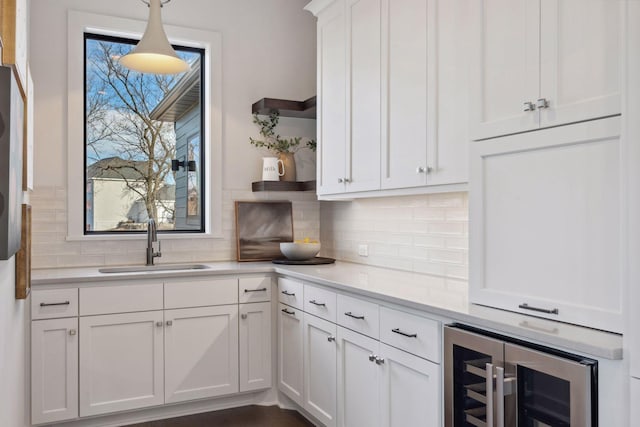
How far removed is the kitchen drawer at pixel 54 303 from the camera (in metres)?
3.04

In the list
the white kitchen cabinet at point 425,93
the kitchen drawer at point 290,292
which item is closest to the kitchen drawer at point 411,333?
the white kitchen cabinet at point 425,93

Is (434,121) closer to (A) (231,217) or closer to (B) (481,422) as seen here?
(B) (481,422)

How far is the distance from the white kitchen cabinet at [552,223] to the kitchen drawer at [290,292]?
1404mm

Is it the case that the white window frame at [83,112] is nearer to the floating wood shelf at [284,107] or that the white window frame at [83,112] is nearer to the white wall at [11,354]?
the floating wood shelf at [284,107]

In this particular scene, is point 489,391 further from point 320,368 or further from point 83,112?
point 83,112

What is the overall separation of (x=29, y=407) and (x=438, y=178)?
2.46m

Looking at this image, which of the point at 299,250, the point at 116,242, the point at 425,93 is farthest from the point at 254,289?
the point at 425,93

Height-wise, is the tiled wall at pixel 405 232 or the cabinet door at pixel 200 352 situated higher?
the tiled wall at pixel 405 232

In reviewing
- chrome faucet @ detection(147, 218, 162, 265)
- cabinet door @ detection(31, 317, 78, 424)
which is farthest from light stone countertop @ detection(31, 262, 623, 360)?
chrome faucet @ detection(147, 218, 162, 265)

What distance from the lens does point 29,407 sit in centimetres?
304

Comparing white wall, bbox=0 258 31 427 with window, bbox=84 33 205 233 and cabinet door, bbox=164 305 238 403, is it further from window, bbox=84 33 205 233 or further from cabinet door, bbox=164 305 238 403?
window, bbox=84 33 205 233

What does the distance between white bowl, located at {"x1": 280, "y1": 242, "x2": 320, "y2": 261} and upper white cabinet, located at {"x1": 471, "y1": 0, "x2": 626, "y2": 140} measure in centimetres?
192

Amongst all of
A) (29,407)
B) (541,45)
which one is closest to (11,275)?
(29,407)

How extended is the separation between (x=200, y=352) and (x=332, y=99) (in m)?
1.74
